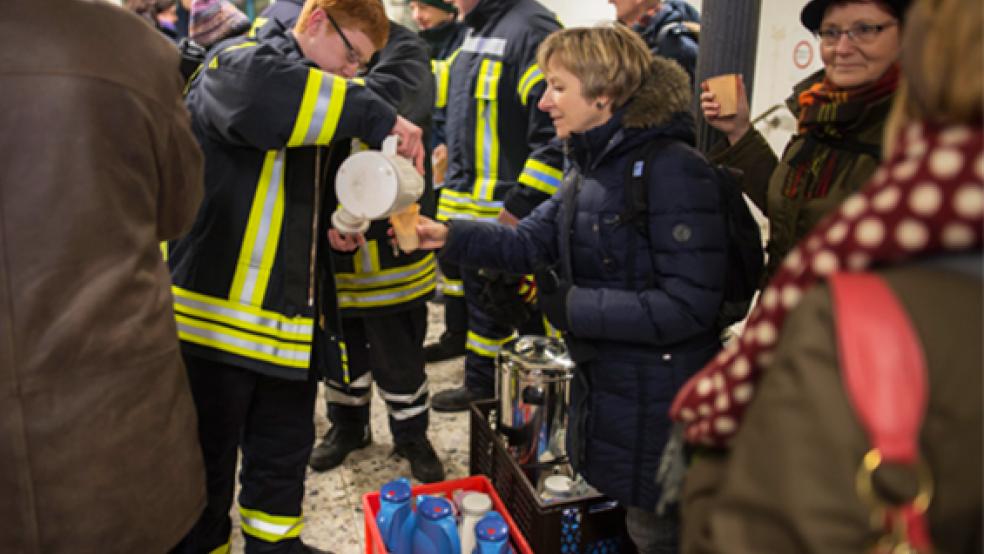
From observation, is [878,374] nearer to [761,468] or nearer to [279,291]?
[761,468]

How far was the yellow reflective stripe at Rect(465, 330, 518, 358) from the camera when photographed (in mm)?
3305

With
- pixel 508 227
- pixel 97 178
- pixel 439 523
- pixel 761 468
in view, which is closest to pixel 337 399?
pixel 439 523

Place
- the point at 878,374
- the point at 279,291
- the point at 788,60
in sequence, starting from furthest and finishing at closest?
the point at 788,60 → the point at 279,291 → the point at 878,374

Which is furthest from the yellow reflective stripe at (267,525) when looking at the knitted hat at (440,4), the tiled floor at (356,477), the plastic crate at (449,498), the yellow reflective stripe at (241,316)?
the knitted hat at (440,4)

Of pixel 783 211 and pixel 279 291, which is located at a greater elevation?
pixel 783 211

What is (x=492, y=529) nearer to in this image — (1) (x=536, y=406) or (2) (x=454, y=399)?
(1) (x=536, y=406)

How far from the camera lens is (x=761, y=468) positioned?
650 mm

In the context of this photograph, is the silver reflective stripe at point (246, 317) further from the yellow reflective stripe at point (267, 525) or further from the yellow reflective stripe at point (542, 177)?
the yellow reflective stripe at point (542, 177)

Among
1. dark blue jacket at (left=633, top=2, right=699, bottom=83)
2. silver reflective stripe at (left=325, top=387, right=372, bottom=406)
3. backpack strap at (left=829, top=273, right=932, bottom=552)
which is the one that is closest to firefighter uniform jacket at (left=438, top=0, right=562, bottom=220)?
dark blue jacket at (left=633, top=2, right=699, bottom=83)

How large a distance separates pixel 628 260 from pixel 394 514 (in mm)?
932

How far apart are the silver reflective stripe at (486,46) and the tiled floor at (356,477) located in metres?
1.59

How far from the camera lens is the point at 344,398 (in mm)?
2867

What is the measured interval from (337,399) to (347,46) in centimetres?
148

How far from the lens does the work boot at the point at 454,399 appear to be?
3.35 m
